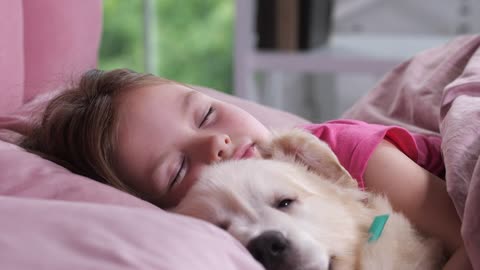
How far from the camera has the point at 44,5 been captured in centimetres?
170

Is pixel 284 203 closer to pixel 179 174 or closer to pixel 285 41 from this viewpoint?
pixel 179 174

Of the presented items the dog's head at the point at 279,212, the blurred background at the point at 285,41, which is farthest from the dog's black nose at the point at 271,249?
the blurred background at the point at 285,41

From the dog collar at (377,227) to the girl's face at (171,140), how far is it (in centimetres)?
23

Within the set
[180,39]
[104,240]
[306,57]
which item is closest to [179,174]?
[104,240]

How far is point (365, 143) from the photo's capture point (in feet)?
4.05

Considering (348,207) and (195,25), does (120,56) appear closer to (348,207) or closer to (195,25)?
(195,25)

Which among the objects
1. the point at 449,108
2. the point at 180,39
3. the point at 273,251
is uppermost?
the point at 449,108

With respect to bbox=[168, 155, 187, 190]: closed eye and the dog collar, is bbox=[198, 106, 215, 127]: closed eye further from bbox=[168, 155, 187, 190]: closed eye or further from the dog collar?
the dog collar

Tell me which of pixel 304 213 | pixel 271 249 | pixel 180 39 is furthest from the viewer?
pixel 180 39

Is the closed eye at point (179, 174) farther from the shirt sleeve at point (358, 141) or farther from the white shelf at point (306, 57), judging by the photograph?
the white shelf at point (306, 57)

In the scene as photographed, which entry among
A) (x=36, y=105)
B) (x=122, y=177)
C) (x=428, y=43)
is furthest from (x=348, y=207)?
(x=428, y=43)

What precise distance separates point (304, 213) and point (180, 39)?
302cm

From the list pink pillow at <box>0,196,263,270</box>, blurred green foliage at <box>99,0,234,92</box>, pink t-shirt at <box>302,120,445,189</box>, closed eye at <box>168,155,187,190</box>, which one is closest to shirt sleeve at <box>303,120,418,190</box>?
pink t-shirt at <box>302,120,445,189</box>

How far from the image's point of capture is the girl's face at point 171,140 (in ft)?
3.96
